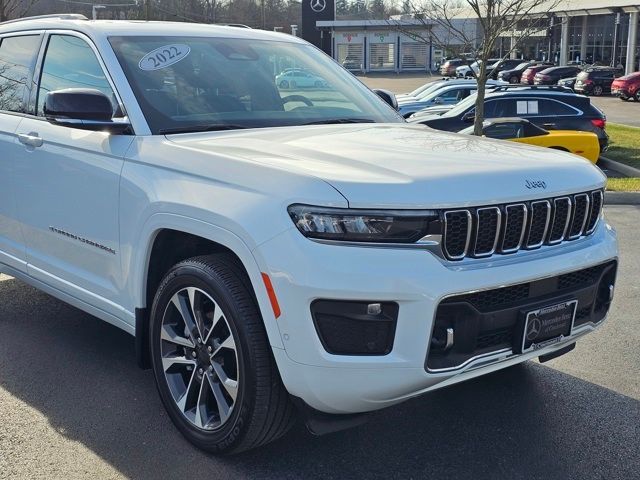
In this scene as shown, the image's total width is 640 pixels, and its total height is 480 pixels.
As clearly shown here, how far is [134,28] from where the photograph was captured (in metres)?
4.28

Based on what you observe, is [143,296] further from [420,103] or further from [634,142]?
[420,103]

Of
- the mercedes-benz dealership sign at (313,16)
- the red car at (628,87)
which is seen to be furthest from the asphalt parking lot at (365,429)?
the mercedes-benz dealership sign at (313,16)

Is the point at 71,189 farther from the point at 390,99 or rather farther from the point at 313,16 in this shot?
the point at 313,16

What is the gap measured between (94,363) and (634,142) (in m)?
16.6

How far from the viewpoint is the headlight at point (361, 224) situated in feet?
9.23

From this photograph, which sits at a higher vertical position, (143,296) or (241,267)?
(241,267)

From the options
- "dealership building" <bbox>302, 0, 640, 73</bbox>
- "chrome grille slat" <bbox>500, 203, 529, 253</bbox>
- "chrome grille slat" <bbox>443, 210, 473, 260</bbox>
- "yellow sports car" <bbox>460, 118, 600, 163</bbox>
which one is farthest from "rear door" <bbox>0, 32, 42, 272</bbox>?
"dealership building" <bbox>302, 0, 640, 73</bbox>

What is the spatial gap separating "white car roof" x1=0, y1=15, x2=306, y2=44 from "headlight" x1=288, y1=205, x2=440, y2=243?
2.01m

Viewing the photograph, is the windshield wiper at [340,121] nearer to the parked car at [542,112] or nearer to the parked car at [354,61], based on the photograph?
the parked car at [542,112]

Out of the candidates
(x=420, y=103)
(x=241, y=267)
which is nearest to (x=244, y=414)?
(x=241, y=267)

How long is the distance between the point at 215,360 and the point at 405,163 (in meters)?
1.20

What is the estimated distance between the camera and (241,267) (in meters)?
3.19

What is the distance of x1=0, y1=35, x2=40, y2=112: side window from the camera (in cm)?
477

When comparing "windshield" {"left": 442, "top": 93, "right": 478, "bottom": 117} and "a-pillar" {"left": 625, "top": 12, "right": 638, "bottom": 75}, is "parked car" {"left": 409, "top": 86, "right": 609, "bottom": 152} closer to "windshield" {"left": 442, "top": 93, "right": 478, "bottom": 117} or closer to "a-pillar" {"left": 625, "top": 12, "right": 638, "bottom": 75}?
"windshield" {"left": 442, "top": 93, "right": 478, "bottom": 117}
